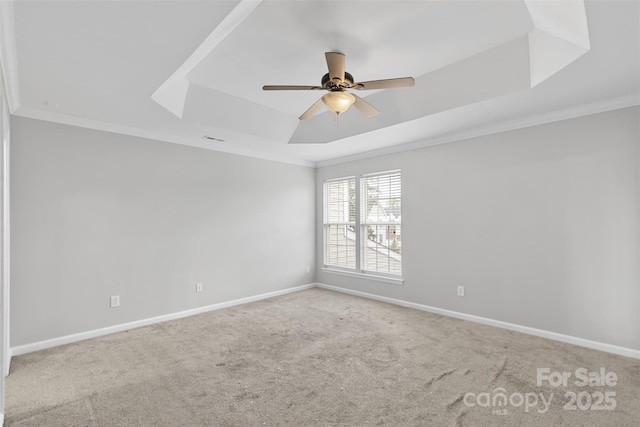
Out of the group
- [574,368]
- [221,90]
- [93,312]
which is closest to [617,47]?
[574,368]

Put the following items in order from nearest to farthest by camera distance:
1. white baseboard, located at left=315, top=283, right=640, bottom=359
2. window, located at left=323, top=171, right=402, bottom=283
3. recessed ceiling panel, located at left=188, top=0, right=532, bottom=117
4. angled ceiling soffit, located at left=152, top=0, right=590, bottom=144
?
1. angled ceiling soffit, located at left=152, top=0, right=590, bottom=144
2. recessed ceiling panel, located at left=188, top=0, right=532, bottom=117
3. white baseboard, located at left=315, top=283, right=640, bottom=359
4. window, located at left=323, top=171, right=402, bottom=283

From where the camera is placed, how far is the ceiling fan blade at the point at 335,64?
7.54ft

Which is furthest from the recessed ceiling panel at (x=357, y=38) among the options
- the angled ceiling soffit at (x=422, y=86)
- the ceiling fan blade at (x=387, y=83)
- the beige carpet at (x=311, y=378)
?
the beige carpet at (x=311, y=378)

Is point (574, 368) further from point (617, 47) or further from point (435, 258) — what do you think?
point (617, 47)

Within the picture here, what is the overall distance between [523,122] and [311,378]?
3520 mm

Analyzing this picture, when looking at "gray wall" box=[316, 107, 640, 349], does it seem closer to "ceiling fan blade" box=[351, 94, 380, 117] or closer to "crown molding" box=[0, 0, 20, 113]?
"ceiling fan blade" box=[351, 94, 380, 117]

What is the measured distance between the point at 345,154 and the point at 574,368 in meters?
3.91

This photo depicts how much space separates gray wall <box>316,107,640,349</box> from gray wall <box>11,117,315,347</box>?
251 cm

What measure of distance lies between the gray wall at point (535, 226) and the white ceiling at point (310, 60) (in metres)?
0.33

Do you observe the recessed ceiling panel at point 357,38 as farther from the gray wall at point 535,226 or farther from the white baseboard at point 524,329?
the white baseboard at point 524,329

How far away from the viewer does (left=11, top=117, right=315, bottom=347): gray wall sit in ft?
10.3

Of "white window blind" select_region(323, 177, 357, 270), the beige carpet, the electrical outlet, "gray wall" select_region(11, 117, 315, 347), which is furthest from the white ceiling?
the beige carpet

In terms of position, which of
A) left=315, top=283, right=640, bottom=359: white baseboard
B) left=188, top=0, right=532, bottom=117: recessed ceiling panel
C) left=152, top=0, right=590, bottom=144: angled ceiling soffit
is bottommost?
left=315, top=283, right=640, bottom=359: white baseboard

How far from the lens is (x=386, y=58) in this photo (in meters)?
2.84
